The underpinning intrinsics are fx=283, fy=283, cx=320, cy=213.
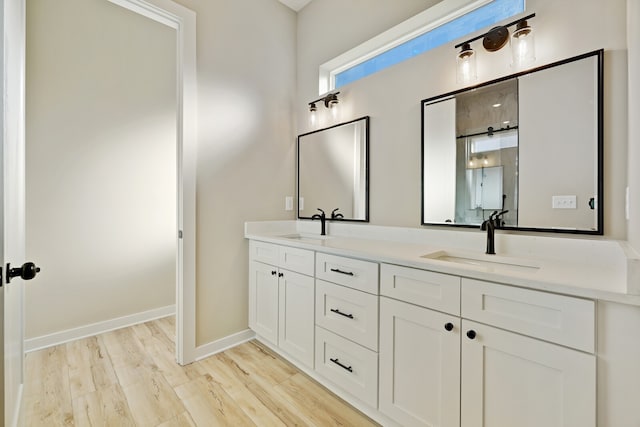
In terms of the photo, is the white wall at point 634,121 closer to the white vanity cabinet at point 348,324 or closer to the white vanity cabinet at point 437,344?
the white vanity cabinet at point 437,344

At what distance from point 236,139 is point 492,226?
1981 mm

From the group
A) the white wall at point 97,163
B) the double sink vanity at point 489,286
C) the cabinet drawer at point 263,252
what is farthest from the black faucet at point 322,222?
the white wall at point 97,163

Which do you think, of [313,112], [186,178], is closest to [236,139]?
[186,178]

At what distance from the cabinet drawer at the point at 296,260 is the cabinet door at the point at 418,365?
22.4 inches

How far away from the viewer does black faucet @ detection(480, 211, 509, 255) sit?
1466mm

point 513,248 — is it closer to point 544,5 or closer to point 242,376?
point 544,5

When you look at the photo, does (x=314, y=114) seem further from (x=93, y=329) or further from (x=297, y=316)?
(x=93, y=329)

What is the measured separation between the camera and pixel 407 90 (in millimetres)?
1938

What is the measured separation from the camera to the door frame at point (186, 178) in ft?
6.82

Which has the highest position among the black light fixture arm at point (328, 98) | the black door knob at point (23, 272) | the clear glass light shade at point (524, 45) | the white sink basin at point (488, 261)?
the black light fixture arm at point (328, 98)

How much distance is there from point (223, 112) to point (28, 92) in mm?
1504

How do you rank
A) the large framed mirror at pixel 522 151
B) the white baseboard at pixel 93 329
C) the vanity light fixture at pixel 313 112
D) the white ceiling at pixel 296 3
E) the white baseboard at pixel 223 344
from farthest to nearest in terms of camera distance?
the white ceiling at pixel 296 3
the vanity light fixture at pixel 313 112
the white baseboard at pixel 93 329
the white baseboard at pixel 223 344
the large framed mirror at pixel 522 151

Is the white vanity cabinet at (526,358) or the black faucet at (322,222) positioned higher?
the black faucet at (322,222)

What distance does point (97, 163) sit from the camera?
259cm
